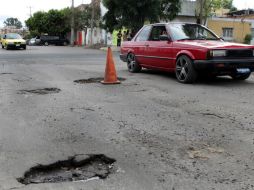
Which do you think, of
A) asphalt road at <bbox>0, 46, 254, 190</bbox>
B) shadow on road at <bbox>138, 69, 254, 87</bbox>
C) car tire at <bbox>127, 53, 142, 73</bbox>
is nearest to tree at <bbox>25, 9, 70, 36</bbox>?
car tire at <bbox>127, 53, 142, 73</bbox>

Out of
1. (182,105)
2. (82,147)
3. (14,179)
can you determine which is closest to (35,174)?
(14,179)

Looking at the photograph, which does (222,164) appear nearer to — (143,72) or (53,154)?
(53,154)

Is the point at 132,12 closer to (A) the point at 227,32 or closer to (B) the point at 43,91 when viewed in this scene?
(A) the point at 227,32

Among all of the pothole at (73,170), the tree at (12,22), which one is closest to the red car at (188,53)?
the pothole at (73,170)

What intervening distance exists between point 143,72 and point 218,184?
964cm

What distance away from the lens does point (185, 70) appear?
10.8 meters

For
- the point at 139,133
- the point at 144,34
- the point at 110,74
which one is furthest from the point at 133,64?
the point at 139,133

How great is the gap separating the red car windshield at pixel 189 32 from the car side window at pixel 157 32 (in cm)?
24

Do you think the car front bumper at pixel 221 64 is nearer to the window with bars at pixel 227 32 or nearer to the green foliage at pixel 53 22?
the window with bars at pixel 227 32

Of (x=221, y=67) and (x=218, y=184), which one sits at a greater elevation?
(x=221, y=67)

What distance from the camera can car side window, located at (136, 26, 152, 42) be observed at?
1284cm

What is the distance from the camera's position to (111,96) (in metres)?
9.08

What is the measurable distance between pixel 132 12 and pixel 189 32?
23069 millimetres

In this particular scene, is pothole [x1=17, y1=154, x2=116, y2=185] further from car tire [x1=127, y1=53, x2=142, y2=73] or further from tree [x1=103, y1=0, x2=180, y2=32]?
tree [x1=103, y1=0, x2=180, y2=32]
